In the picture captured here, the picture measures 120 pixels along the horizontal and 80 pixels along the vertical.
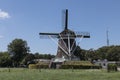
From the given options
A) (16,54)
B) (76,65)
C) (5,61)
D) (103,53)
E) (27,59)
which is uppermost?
(103,53)

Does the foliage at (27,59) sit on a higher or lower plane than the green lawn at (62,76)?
higher

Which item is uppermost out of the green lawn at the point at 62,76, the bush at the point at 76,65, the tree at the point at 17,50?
the tree at the point at 17,50

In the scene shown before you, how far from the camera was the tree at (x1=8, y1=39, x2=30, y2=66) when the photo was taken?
4422 inches

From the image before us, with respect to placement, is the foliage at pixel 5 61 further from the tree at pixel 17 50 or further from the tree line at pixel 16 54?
the tree at pixel 17 50

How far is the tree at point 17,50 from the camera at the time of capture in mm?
112312

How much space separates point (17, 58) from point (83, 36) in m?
42.3

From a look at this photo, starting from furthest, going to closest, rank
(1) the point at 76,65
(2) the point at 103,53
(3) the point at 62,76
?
(2) the point at 103,53
(1) the point at 76,65
(3) the point at 62,76

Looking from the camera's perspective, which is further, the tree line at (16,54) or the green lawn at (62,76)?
the tree line at (16,54)

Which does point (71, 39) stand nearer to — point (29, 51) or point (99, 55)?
point (29, 51)

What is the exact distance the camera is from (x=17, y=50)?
112 metres

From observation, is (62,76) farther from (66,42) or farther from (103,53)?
(103,53)

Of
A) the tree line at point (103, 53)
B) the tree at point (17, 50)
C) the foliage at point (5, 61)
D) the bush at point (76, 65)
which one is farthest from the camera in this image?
the tree line at point (103, 53)

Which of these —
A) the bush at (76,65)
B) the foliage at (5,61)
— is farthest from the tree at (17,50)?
the bush at (76,65)

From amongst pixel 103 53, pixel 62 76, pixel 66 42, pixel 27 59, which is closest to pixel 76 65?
pixel 66 42
